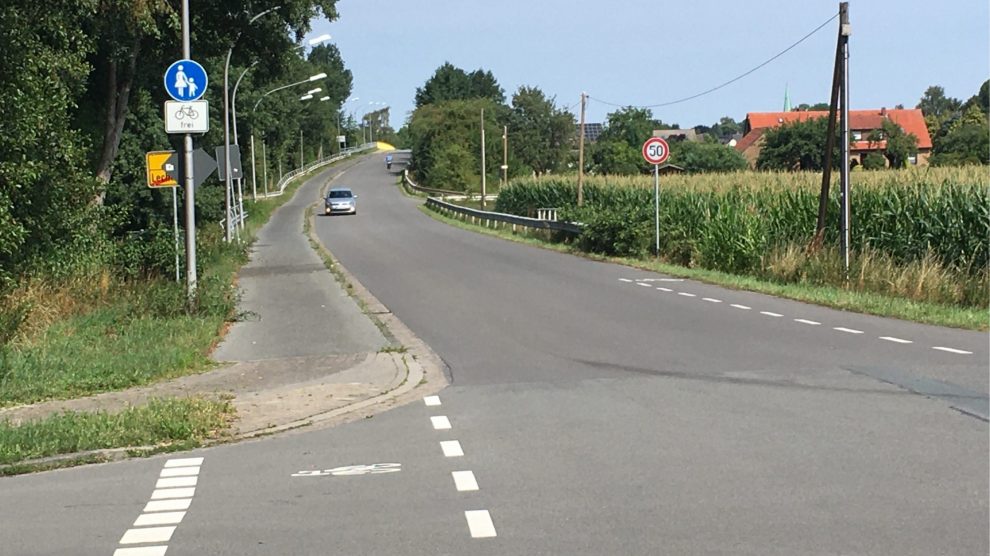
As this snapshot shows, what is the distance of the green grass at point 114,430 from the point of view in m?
8.56

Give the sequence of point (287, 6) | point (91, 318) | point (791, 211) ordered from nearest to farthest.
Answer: point (91, 318)
point (791, 211)
point (287, 6)

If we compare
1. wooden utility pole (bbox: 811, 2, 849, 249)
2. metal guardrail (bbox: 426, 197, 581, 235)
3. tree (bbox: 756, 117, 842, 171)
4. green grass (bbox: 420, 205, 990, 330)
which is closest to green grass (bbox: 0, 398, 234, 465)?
green grass (bbox: 420, 205, 990, 330)

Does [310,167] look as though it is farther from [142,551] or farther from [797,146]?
[142,551]

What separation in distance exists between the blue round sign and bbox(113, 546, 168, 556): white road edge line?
11648 millimetres

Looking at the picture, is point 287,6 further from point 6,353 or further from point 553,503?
point 553,503

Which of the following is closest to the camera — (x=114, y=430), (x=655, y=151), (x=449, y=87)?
(x=114, y=430)

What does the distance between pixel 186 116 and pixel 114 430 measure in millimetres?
8571

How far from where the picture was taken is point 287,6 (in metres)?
30.4

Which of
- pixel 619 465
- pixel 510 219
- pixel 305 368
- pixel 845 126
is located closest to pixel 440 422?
pixel 619 465

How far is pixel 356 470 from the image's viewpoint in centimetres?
773

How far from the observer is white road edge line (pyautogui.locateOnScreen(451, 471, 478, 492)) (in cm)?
707

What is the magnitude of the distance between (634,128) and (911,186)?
366 feet

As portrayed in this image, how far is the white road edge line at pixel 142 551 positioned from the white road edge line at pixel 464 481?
6.38 ft

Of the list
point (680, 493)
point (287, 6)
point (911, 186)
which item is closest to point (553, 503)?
point (680, 493)
